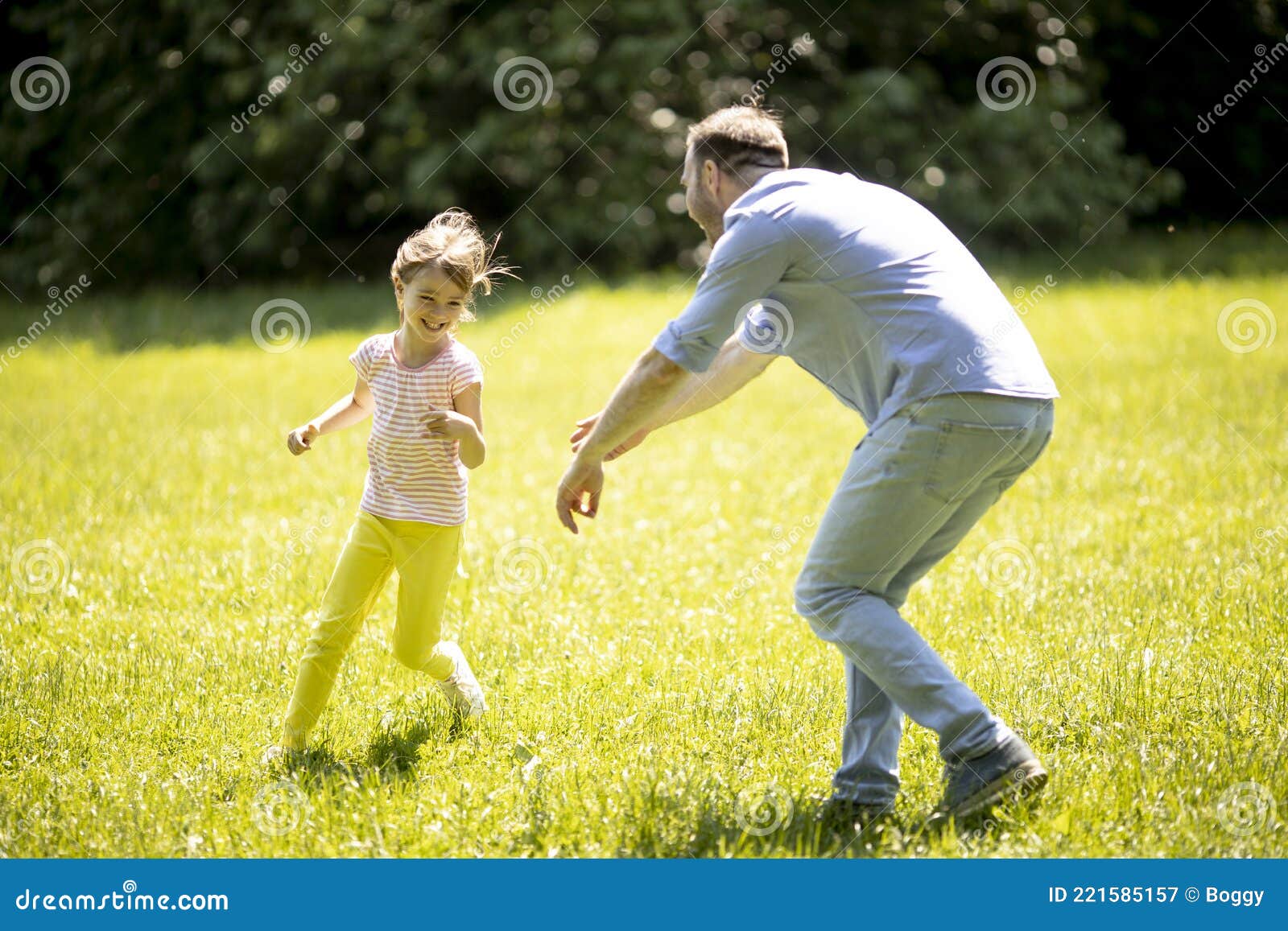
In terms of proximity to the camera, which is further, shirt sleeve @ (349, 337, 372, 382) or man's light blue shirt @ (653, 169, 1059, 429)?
Answer: shirt sleeve @ (349, 337, 372, 382)

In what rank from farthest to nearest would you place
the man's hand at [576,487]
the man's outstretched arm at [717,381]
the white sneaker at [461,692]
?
the white sneaker at [461,692]
the man's outstretched arm at [717,381]
the man's hand at [576,487]

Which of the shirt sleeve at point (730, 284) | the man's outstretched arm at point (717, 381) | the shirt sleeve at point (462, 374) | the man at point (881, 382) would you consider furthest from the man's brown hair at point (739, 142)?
the shirt sleeve at point (462, 374)

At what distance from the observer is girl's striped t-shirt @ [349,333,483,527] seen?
4.09 metres

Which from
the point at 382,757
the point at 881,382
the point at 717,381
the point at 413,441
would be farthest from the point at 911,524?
the point at 382,757

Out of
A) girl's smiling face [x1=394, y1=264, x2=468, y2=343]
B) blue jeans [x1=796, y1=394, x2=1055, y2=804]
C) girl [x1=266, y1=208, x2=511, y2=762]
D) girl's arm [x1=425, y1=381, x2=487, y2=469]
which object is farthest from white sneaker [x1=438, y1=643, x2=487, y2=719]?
blue jeans [x1=796, y1=394, x2=1055, y2=804]

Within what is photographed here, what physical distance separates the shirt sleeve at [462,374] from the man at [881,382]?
2.19 feet

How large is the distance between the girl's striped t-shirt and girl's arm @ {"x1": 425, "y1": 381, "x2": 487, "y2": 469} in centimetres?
3

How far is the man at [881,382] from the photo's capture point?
3.35 meters

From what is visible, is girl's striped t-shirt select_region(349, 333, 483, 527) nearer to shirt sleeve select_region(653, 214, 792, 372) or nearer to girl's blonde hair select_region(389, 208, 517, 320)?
girl's blonde hair select_region(389, 208, 517, 320)

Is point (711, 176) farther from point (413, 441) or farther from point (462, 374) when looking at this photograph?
point (413, 441)

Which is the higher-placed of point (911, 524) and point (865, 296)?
point (865, 296)

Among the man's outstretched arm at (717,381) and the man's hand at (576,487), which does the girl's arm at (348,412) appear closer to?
the man's outstretched arm at (717,381)

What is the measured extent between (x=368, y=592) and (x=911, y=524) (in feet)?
6.00

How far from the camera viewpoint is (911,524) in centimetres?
341
